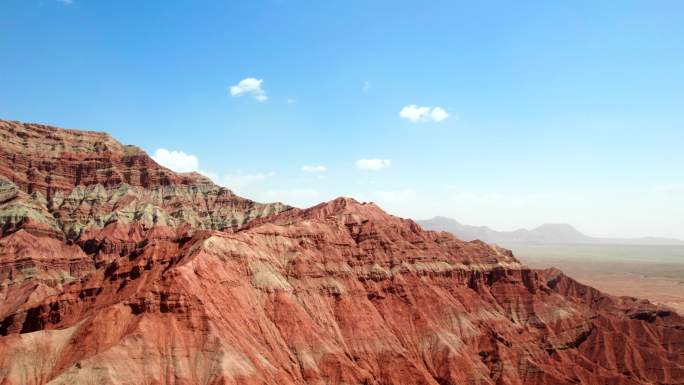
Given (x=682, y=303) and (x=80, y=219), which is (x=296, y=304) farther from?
(x=682, y=303)

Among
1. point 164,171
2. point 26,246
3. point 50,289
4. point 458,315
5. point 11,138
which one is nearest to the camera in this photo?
point 458,315

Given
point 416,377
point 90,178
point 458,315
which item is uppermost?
point 90,178

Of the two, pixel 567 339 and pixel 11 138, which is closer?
pixel 567 339

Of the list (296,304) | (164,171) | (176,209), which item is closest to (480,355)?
(296,304)

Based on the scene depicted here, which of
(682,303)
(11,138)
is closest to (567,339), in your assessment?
(682,303)

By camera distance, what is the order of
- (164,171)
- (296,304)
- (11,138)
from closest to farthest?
1. (296,304)
2. (11,138)
3. (164,171)

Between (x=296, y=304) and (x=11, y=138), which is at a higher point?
(x=11, y=138)

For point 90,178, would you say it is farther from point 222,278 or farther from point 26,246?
point 222,278
